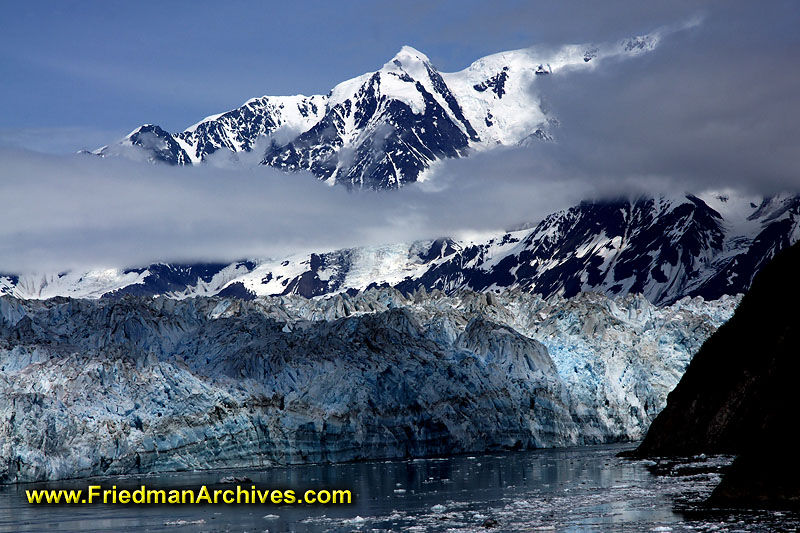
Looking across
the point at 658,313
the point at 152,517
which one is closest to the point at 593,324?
the point at 658,313

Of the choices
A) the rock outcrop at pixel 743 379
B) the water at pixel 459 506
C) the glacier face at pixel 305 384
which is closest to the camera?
the water at pixel 459 506

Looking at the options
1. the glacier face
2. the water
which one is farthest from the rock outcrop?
the glacier face

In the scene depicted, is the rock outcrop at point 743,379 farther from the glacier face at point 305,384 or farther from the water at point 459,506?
the glacier face at point 305,384

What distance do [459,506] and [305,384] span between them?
50308 millimetres

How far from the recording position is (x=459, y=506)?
63625 mm

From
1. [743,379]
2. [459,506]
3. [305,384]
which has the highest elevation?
[305,384]

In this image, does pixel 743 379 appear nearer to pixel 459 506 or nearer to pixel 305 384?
pixel 459 506

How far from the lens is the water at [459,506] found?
5312 centimetres

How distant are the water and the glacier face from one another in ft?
18.2

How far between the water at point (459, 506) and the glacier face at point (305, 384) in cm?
555

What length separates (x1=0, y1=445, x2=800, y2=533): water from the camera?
174 ft

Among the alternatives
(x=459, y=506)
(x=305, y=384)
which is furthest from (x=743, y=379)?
(x=305, y=384)

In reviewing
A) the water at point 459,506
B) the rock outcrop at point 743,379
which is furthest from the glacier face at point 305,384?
the rock outcrop at point 743,379

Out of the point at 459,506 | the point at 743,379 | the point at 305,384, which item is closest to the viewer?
the point at 459,506
